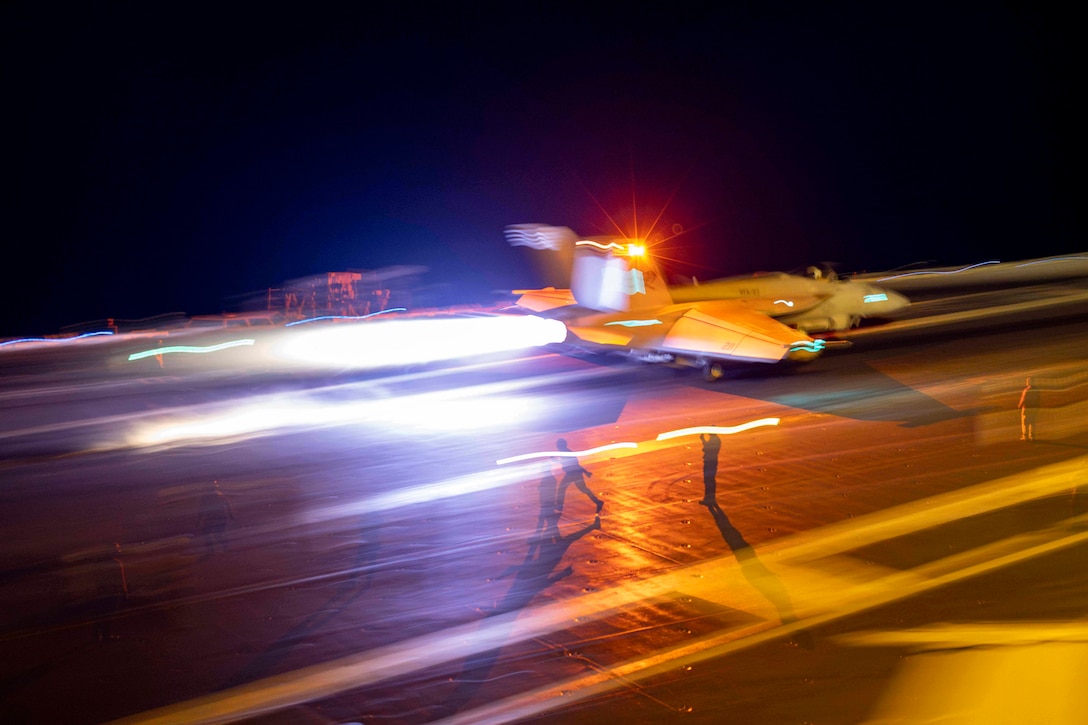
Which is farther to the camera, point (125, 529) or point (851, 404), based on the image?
point (851, 404)

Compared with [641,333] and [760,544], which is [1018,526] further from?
[641,333]

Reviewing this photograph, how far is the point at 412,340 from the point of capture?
22734 millimetres

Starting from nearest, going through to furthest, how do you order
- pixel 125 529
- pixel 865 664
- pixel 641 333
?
pixel 865 664
pixel 125 529
pixel 641 333

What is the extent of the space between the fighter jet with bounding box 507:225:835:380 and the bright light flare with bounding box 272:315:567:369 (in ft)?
2.79

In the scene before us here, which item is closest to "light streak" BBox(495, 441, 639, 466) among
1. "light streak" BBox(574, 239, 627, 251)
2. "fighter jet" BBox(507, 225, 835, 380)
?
"fighter jet" BBox(507, 225, 835, 380)

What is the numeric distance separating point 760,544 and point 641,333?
8.37 metres

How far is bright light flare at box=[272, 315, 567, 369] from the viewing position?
19203mm

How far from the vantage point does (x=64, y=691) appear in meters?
5.25

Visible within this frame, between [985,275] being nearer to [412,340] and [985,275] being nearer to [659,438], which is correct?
[412,340]

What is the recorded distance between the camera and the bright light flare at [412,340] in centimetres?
1920

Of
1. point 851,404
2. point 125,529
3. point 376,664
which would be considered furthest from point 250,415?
point 851,404

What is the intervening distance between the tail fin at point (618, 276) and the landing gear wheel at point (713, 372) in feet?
5.46

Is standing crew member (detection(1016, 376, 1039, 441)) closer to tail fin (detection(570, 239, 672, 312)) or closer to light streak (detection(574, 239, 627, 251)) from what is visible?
tail fin (detection(570, 239, 672, 312))

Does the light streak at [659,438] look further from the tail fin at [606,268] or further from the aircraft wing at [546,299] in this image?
the aircraft wing at [546,299]
